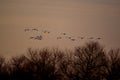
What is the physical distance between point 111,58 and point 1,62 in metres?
12.3

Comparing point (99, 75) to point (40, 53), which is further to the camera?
point (40, 53)

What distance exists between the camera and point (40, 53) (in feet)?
130

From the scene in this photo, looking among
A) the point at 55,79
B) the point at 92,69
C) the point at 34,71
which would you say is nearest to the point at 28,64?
the point at 34,71

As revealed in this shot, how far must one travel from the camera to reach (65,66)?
37781 millimetres

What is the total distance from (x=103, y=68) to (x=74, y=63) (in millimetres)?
3212

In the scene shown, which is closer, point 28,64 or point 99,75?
point 99,75

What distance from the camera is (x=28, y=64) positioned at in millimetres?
39031

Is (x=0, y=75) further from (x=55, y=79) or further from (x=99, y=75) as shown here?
(x=99, y=75)

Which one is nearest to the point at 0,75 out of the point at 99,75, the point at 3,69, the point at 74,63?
the point at 3,69

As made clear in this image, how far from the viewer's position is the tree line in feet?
122

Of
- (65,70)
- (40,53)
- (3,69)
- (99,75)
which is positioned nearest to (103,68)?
(99,75)

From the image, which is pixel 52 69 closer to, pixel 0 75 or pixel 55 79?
pixel 55 79

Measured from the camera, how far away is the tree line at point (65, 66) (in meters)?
37.1

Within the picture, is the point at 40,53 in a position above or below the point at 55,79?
above
